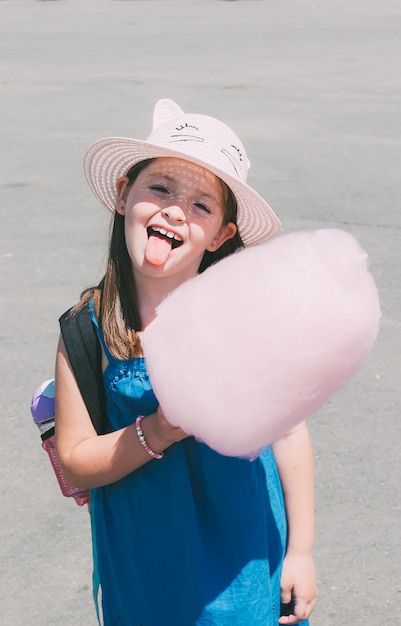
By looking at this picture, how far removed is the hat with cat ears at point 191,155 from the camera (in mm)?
2176

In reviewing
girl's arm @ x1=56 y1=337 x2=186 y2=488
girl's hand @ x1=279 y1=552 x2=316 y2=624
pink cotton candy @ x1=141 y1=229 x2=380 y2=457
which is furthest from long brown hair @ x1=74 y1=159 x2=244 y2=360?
girl's hand @ x1=279 y1=552 x2=316 y2=624

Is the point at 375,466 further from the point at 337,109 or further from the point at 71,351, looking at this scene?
the point at 337,109

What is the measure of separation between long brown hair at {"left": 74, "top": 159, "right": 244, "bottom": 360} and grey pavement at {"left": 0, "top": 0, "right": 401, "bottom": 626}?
5.22 ft

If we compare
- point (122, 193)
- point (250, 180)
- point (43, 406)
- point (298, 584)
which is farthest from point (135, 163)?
point (250, 180)

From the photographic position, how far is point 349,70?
1252 cm

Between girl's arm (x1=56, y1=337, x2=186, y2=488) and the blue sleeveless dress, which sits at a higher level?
girl's arm (x1=56, y1=337, x2=186, y2=488)

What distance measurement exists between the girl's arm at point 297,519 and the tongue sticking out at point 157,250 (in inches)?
19.1

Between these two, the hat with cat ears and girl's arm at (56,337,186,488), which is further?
the hat with cat ears

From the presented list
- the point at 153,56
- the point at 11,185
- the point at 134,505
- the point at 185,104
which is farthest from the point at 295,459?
the point at 153,56

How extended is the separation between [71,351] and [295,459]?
0.53 m

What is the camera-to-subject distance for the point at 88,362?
7.14 feet

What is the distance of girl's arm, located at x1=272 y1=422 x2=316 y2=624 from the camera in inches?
90.0

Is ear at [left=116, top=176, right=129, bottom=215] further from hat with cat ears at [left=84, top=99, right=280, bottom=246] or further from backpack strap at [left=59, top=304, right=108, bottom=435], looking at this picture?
backpack strap at [left=59, top=304, right=108, bottom=435]

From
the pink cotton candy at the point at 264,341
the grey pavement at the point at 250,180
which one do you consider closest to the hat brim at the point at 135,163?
the pink cotton candy at the point at 264,341
